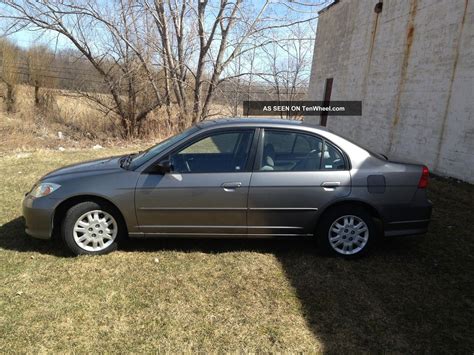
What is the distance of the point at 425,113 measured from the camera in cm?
857

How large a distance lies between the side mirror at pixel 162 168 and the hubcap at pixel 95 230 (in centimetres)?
71

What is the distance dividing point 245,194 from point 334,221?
1.03 meters

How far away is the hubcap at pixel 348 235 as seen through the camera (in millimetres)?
4066

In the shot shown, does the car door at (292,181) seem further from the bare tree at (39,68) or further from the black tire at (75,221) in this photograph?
the bare tree at (39,68)

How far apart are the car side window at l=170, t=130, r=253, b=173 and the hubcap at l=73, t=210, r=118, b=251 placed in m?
0.91

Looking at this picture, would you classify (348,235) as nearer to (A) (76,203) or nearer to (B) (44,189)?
(A) (76,203)

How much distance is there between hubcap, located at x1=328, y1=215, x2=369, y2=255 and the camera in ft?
13.3

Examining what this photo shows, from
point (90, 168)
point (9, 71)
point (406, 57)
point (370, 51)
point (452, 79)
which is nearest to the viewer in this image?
point (90, 168)

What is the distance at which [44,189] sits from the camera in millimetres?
3953

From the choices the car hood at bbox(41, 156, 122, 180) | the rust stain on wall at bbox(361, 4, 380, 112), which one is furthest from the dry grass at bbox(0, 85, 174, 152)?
the car hood at bbox(41, 156, 122, 180)

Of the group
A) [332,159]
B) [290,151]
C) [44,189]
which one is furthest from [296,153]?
[44,189]

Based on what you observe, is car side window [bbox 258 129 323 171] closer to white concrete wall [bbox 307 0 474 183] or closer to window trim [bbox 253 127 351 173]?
window trim [bbox 253 127 351 173]

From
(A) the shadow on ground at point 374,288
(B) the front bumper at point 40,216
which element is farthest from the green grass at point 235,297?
(B) the front bumper at point 40,216

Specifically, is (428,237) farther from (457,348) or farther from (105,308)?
(105,308)
